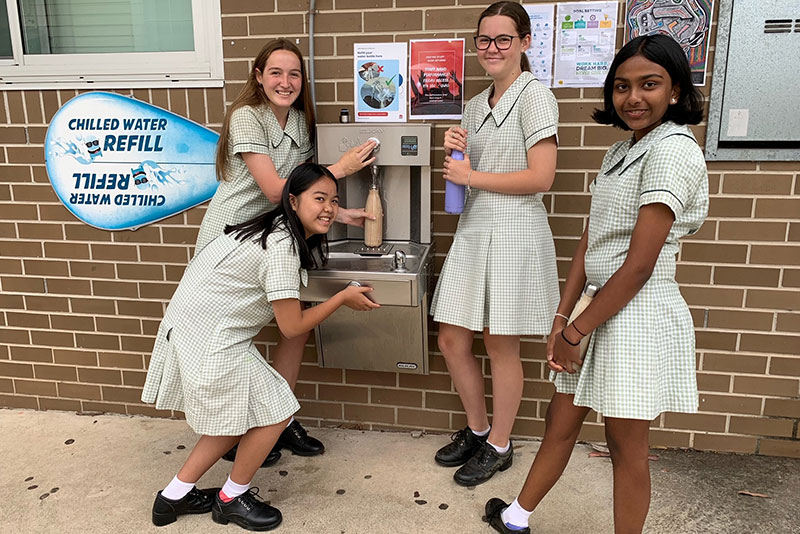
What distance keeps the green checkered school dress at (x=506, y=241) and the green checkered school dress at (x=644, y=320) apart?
21.6 inches

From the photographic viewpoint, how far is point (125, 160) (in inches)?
114

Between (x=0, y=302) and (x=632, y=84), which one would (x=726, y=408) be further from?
(x=0, y=302)

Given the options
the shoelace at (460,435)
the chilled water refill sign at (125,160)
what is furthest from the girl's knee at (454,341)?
the chilled water refill sign at (125,160)

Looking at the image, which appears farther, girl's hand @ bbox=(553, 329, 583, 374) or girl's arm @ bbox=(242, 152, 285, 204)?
girl's arm @ bbox=(242, 152, 285, 204)

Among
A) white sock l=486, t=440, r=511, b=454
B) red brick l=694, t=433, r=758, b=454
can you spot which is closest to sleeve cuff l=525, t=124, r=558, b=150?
white sock l=486, t=440, r=511, b=454

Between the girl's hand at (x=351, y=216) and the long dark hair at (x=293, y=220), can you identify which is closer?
the long dark hair at (x=293, y=220)

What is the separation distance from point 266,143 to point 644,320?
4.69 feet

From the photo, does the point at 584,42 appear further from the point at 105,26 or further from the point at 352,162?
the point at 105,26

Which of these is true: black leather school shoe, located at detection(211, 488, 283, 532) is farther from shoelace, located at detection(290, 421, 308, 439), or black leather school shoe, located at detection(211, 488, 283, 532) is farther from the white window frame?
the white window frame

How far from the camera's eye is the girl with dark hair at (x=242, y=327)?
2100mm

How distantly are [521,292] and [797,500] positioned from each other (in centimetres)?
130

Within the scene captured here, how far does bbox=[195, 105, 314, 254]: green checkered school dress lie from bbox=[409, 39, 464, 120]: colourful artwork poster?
1.62 ft

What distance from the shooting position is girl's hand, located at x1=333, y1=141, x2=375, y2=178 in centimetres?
226

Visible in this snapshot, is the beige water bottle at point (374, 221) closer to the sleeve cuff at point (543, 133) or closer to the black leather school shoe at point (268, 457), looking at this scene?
the sleeve cuff at point (543, 133)
